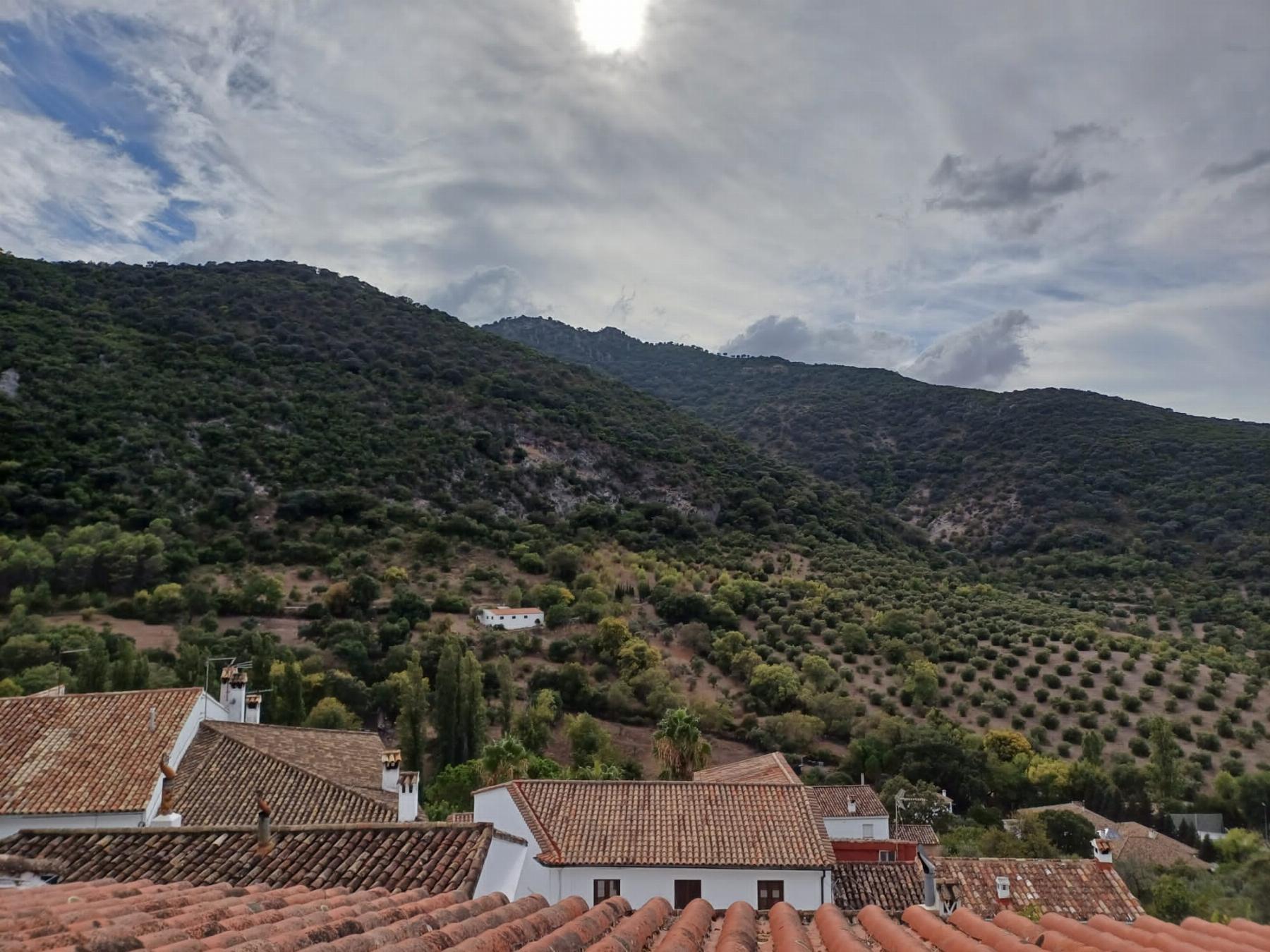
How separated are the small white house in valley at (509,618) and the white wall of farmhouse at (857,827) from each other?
2951 centimetres

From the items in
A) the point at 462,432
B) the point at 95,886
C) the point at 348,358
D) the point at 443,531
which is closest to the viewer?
the point at 95,886

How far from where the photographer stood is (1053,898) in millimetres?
19781

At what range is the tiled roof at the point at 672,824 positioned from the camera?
17.3 m

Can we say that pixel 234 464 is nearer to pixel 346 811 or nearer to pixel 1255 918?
pixel 346 811

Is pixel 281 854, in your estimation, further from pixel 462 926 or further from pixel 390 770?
pixel 390 770

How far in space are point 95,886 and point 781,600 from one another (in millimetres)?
58947

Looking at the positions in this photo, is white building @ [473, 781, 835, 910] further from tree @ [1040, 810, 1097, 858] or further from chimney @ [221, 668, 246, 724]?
tree @ [1040, 810, 1097, 858]

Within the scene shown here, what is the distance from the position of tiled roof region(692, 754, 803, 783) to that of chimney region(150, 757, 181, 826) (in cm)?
1393

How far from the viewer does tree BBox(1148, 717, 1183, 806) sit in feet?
135

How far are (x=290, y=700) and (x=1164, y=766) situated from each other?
40.7 metres

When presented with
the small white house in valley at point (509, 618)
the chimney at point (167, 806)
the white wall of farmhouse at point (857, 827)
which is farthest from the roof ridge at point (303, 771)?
the small white house in valley at point (509, 618)

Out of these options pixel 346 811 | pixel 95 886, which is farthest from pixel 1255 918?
pixel 95 886

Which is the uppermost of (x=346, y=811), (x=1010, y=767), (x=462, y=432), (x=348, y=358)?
(x=348, y=358)

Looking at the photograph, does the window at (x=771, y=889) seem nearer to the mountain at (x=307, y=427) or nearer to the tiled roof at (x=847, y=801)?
the tiled roof at (x=847, y=801)
